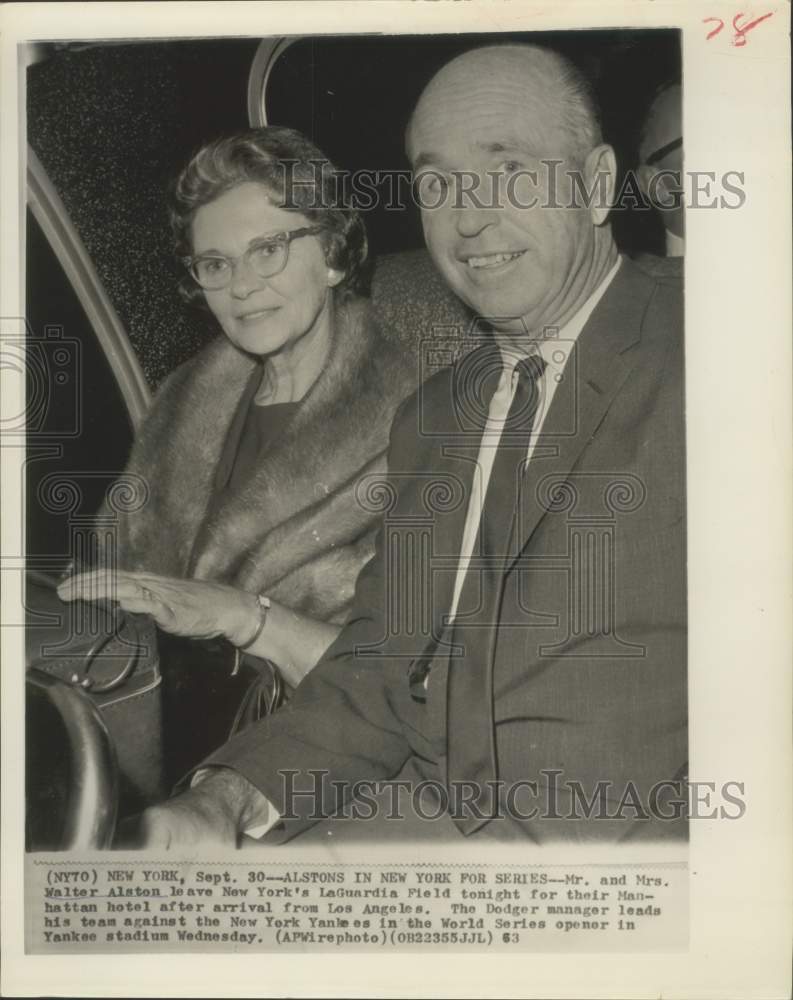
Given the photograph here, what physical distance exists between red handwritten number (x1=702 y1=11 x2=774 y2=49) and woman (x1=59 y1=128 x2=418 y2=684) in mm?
624

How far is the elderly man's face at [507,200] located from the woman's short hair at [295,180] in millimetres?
148

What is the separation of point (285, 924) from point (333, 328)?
0.93 m

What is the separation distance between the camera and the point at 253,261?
206 centimetres

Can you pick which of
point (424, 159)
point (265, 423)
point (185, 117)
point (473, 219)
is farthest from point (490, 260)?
point (185, 117)

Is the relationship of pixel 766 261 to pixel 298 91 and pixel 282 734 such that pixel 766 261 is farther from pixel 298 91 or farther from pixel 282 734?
pixel 282 734

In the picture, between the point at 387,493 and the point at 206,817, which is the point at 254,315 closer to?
the point at 387,493

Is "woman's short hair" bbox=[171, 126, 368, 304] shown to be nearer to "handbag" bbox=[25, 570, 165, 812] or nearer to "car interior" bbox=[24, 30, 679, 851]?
"car interior" bbox=[24, 30, 679, 851]

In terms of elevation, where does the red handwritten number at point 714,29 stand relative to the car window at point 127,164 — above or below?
above

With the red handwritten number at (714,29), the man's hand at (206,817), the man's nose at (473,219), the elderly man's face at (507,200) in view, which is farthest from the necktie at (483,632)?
the red handwritten number at (714,29)

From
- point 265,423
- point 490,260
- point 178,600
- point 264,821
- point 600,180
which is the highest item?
point 600,180

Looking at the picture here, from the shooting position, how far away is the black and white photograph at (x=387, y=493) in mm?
1998

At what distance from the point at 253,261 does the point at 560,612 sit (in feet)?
2.37

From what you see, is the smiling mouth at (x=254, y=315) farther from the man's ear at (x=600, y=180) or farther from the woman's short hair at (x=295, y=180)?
the man's ear at (x=600, y=180)

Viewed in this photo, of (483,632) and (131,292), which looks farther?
(131,292)
